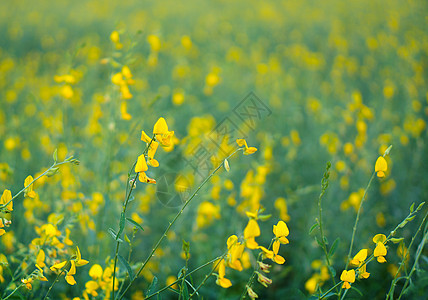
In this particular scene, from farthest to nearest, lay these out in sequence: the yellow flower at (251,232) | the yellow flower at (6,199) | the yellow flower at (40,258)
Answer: the yellow flower at (40,258) → the yellow flower at (6,199) → the yellow flower at (251,232)

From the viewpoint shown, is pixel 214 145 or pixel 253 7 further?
pixel 253 7

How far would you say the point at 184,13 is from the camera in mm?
7816

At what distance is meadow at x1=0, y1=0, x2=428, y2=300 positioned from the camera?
121 cm

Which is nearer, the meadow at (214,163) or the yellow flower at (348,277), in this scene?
the yellow flower at (348,277)

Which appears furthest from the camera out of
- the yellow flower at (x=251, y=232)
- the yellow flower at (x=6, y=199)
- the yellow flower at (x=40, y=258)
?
the yellow flower at (x=40, y=258)

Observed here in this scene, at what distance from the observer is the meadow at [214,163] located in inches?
47.6

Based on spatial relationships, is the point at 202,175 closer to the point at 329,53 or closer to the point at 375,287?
the point at 375,287

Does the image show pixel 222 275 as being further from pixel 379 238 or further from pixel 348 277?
pixel 379 238

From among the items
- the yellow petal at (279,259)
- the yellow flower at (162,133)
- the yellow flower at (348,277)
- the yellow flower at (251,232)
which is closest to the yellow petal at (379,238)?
the yellow flower at (348,277)

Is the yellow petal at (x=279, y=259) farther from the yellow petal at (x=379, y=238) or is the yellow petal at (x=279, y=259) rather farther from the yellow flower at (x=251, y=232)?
the yellow petal at (x=379, y=238)

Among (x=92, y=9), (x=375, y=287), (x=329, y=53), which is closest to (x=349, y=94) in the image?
(x=329, y=53)

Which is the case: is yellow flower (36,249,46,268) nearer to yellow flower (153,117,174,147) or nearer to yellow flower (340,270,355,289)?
yellow flower (153,117,174,147)

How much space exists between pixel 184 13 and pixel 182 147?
6.24 m

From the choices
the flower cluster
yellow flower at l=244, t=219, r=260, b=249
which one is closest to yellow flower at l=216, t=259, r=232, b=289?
yellow flower at l=244, t=219, r=260, b=249
